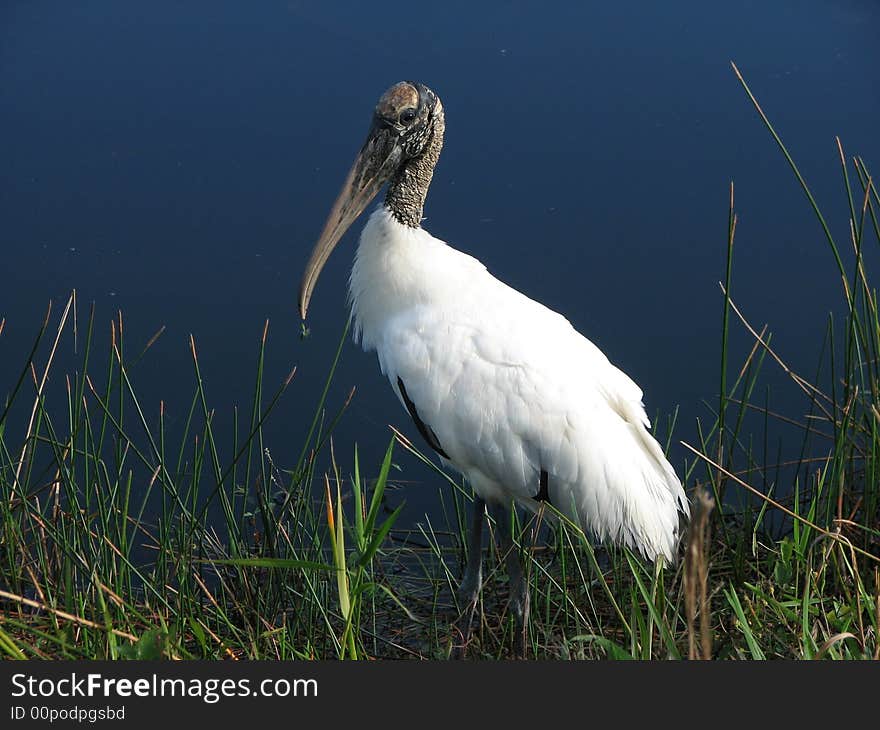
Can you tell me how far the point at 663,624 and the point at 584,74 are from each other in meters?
5.44

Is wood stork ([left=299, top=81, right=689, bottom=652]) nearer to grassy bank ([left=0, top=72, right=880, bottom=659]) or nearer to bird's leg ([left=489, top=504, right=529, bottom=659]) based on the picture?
bird's leg ([left=489, top=504, right=529, bottom=659])

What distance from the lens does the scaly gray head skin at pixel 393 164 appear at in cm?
359

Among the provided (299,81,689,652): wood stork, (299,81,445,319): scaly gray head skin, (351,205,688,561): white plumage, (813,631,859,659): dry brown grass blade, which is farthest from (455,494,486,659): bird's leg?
(813,631,859,659): dry brown grass blade

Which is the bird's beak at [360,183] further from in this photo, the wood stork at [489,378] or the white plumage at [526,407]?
the white plumage at [526,407]

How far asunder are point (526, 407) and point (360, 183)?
0.95 meters

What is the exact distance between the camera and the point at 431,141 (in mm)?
3711

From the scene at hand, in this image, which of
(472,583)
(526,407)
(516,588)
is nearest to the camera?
(526,407)

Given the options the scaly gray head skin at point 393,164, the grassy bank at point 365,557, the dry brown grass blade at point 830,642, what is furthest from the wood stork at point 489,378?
the dry brown grass blade at point 830,642

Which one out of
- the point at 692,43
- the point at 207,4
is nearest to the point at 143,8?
the point at 207,4

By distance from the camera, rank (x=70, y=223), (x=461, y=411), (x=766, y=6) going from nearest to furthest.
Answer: (x=461, y=411)
(x=70, y=223)
(x=766, y=6)

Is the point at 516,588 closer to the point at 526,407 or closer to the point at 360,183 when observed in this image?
the point at 526,407

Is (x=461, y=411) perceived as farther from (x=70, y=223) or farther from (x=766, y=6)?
(x=766, y=6)

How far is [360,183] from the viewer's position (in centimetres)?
366

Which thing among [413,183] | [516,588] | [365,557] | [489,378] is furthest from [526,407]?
[365,557]
